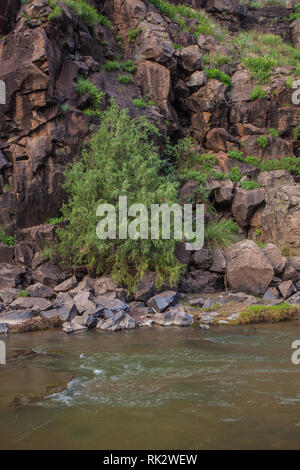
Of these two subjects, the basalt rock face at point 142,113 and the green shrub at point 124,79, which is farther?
the green shrub at point 124,79

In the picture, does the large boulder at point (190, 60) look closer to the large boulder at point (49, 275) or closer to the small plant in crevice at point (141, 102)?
the small plant in crevice at point (141, 102)

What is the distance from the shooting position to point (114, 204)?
12.0m

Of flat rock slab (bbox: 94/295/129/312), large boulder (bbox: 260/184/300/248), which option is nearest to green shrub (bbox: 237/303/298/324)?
flat rock slab (bbox: 94/295/129/312)

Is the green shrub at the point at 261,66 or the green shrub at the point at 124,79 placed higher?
the green shrub at the point at 261,66

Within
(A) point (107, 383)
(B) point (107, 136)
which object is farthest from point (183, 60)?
(A) point (107, 383)

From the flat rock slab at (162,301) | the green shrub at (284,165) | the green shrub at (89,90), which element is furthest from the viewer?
the green shrub at (284,165)

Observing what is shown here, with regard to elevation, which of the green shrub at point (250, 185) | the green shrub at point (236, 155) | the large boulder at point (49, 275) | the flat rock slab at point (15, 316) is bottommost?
the flat rock slab at point (15, 316)

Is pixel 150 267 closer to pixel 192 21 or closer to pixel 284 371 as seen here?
pixel 284 371

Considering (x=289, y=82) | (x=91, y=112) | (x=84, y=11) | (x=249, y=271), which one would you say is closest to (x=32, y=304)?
(x=249, y=271)

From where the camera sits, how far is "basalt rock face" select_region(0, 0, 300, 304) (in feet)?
43.8

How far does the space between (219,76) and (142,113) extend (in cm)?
659

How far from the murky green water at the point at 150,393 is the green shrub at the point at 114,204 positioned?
11.2 ft

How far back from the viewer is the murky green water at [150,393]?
3787mm

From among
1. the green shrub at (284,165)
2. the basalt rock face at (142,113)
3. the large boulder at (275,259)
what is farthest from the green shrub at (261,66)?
the large boulder at (275,259)
